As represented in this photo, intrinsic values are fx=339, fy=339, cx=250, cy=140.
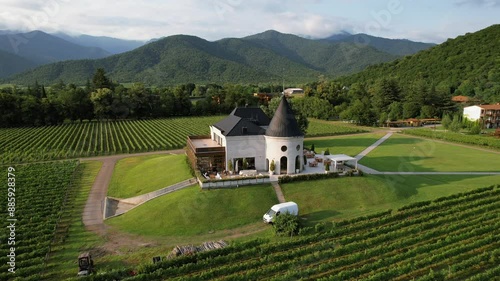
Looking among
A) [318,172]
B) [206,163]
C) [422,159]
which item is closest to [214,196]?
[206,163]

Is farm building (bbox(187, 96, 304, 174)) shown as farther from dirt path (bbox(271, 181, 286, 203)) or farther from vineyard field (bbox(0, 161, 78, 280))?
vineyard field (bbox(0, 161, 78, 280))

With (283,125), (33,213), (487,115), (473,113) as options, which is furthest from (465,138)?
(33,213)

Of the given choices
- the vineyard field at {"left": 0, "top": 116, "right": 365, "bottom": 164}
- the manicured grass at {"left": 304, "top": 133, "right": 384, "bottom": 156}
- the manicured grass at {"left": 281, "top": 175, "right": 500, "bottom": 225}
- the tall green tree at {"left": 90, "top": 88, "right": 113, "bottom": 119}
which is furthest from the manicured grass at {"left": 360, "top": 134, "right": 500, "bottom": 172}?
the tall green tree at {"left": 90, "top": 88, "right": 113, "bottom": 119}

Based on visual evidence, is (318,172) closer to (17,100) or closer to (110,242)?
(110,242)

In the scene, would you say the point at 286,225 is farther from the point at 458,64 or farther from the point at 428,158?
the point at 458,64

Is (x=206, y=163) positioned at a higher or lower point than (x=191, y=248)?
higher

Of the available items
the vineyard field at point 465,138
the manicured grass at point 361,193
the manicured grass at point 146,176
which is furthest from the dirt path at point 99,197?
the vineyard field at point 465,138
